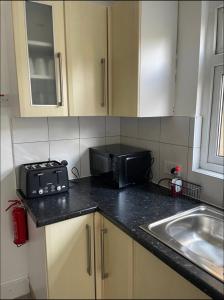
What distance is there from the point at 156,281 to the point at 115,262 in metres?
0.32

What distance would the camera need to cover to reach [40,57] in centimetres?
136

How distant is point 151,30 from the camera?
53.1 inches

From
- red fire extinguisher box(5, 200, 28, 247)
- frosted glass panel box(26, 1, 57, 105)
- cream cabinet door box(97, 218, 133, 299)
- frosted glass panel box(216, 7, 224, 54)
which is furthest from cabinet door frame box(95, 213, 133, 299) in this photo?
frosted glass panel box(216, 7, 224, 54)

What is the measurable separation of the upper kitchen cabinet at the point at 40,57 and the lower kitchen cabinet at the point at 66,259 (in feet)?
2.18

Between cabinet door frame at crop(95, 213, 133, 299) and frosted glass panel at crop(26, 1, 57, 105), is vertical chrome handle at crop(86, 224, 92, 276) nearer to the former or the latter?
cabinet door frame at crop(95, 213, 133, 299)

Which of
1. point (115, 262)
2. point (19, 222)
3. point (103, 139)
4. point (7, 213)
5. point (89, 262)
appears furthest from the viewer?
point (103, 139)

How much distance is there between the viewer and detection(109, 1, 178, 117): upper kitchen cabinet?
4.38ft

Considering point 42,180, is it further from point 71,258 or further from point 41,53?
point 41,53

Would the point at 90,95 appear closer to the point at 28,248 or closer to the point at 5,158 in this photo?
the point at 5,158

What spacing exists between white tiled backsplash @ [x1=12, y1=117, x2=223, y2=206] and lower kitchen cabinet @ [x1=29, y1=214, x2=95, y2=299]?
1.86ft

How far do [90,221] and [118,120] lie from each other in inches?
37.4

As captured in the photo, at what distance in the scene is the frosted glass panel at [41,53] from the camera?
130 cm

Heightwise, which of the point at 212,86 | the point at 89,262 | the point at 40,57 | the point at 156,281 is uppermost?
the point at 40,57

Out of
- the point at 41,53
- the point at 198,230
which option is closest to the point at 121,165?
the point at 198,230
